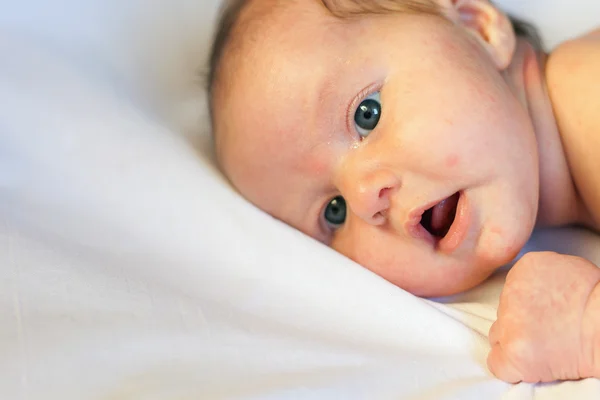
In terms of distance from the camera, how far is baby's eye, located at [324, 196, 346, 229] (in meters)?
1.00

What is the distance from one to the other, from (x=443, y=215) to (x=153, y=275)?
0.40 metres

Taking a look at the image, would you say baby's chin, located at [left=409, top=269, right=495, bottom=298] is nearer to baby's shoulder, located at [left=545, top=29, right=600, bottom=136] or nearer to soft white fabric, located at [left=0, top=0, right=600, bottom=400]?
soft white fabric, located at [left=0, top=0, right=600, bottom=400]

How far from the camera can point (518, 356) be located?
0.70 metres

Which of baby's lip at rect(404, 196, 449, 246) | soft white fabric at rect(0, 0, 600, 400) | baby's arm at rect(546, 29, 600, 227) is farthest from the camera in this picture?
baby's arm at rect(546, 29, 600, 227)

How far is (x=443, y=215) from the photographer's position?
3.09 ft

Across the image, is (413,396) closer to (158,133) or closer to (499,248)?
(499,248)

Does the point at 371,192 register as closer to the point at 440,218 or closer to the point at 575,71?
the point at 440,218

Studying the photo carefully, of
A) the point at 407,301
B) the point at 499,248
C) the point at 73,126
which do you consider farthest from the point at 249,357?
the point at 73,126

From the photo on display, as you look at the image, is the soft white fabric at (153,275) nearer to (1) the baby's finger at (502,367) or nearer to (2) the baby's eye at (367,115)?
(1) the baby's finger at (502,367)

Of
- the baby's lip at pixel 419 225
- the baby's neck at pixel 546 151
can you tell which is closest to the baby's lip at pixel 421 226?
the baby's lip at pixel 419 225

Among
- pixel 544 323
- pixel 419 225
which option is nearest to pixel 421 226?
pixel 419 225

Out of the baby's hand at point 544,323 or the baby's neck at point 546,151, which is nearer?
the baby's hand at point 544,323

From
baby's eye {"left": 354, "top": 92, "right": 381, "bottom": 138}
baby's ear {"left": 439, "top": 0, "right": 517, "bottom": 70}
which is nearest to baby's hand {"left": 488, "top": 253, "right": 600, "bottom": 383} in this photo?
baby's eye {"left": 354, "top": 92, "right": 381, "bottom": 138}

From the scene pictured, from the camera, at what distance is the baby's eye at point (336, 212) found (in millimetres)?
1005
